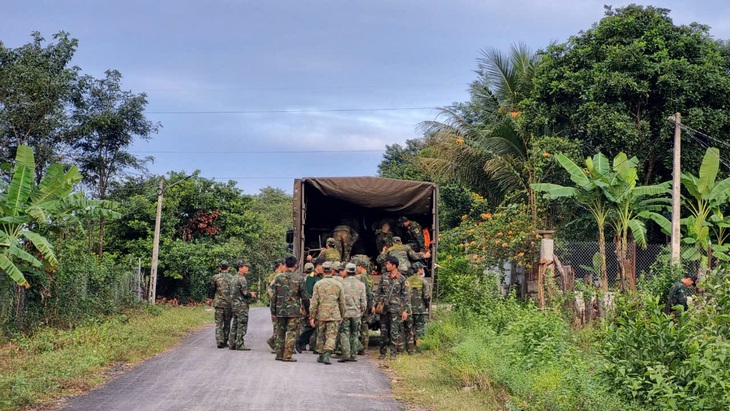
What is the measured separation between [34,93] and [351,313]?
48.2 ft

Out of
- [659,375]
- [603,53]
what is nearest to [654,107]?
[603,53]

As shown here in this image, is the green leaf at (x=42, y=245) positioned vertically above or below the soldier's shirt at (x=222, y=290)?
above

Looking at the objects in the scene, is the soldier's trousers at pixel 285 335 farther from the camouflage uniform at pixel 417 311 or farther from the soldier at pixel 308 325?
the camouflage uniform at pixel 417 311

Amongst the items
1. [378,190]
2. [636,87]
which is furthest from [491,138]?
[378,190]

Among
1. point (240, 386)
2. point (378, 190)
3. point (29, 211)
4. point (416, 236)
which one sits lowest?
point (240, 386)

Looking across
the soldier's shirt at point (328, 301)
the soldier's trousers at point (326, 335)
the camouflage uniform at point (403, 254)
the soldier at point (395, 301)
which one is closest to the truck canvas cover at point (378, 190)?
the camouflage uniform at point (403, 254)

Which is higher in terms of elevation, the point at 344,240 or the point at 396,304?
the point at 344,240

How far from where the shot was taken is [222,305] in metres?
14.5

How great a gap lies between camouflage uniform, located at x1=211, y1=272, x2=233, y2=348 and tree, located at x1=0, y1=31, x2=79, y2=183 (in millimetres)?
11560

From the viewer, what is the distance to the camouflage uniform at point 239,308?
47.1 ft

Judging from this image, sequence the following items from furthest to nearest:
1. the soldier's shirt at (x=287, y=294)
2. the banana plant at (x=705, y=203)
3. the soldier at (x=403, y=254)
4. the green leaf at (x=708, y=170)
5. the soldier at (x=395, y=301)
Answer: the banana plant at (x=705, y=203) < the green leaf at (x=708, y=170) < the soldier at (x=403, y=254) < the soldier at (x=395, y=301) < the soldier's shirt at (x=287, y=294)

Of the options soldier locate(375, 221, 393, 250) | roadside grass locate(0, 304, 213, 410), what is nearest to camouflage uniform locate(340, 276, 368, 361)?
soldier locate(375, 221, 393, 250)

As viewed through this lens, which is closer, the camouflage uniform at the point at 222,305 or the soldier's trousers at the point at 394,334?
the soldier's trousers at the point at 394,334

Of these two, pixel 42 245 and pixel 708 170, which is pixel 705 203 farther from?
pixel 42 245
